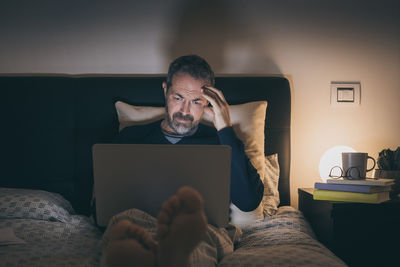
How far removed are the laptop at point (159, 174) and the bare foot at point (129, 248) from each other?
0.71 feet

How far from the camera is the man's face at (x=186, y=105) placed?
5.43 feet

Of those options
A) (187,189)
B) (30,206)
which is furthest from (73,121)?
(187,189)

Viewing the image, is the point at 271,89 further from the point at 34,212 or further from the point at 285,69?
the point at 34,212

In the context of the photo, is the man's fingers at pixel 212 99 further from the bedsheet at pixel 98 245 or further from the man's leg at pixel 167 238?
the man's leg at pixel 167 238

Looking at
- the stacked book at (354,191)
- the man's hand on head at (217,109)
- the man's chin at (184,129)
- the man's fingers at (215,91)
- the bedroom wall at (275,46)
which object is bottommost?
the stacked book at (354,191)

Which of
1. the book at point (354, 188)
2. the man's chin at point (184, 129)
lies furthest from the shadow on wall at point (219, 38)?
the book at point (354, 188)

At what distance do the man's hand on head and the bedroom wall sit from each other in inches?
21.4

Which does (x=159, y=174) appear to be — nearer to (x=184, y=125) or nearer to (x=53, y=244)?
(x=53, y=244)

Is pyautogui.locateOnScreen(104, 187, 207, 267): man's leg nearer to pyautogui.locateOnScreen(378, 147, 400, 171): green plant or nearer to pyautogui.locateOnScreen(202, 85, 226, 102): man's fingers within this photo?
pyautogui.locateOnScreen(202, 85, 226, 102): man's fingers

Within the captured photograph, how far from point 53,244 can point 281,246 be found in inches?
32.6

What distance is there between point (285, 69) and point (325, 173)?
2.35 feet

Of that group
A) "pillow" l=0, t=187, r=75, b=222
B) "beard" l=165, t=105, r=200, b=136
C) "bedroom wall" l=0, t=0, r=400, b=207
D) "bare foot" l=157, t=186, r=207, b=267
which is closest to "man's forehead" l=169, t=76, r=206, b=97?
"beard" l=165, t=105, r=200, b=136

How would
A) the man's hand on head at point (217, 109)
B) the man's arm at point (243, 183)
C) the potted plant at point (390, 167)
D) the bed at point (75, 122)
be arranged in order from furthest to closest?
the bed at point (75, 122) → the potted plant at point (390, 167) → the man's hand on head at point (217, 109) → the man's arm at point (243, 183)

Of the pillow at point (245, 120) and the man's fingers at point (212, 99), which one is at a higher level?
the man's fingers at point (212, 99)
